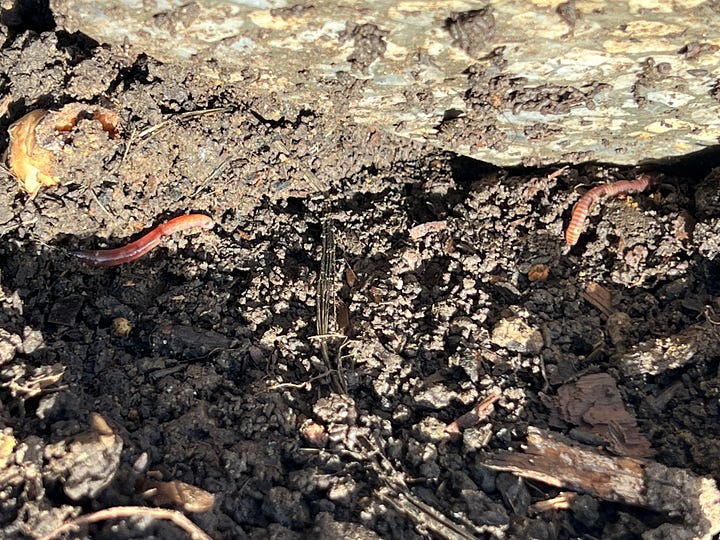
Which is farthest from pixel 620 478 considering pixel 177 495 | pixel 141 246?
pixel 141 246

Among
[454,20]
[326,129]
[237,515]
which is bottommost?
[237,515]

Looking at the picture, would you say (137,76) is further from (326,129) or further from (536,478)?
(536,478)

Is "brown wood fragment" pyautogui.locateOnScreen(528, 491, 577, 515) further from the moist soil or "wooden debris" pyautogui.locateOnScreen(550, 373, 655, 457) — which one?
"wooden debris" pyautogui.locateOnScreen(550, 373, 655, 457)

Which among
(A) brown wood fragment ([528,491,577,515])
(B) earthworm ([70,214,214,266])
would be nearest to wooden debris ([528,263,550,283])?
(A) brown wood fragment ([528,491,577,515])

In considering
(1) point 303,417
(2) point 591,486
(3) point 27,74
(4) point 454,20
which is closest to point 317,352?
(1) point 303,417

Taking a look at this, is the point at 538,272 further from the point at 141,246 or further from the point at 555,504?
the point at 141,246

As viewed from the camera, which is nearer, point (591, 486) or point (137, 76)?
point (591, 486)
